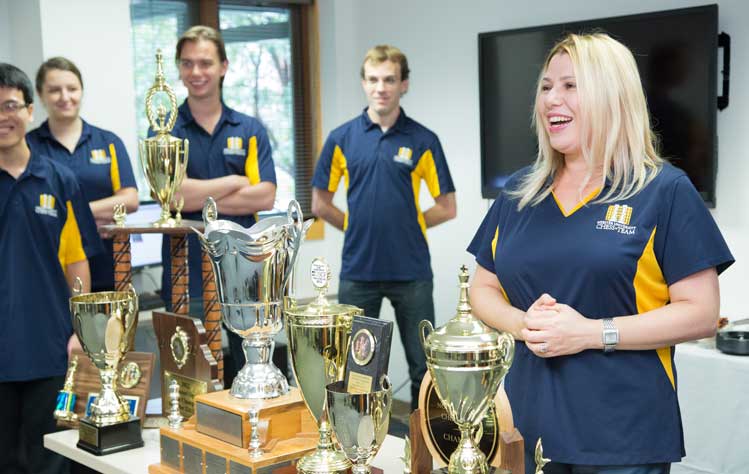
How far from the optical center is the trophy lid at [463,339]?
141 cm

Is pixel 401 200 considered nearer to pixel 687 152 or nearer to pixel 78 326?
pixel 687 152

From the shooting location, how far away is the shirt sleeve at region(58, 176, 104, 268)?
110 inches

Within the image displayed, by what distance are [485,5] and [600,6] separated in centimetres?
75

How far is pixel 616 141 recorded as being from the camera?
1783 mm

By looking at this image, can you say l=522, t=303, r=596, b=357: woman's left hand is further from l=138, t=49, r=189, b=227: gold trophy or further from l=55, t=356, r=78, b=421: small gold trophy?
l=55, t=356, r=78, b=421: small gold trophy

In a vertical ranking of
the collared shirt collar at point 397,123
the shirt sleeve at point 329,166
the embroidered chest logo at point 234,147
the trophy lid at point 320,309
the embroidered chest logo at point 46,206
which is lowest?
the trophy lid at point 320,309

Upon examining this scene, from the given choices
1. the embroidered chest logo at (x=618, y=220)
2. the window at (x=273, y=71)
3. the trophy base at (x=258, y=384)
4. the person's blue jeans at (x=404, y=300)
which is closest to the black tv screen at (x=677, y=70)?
the person's blue jeans at (x=404, y=300)

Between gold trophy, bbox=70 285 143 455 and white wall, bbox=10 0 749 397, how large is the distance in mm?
2502

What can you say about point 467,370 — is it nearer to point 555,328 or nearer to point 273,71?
point 555,328

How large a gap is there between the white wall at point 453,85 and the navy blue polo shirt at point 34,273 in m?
2.67

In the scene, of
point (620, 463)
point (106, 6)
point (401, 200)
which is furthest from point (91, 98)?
point (620, 463)

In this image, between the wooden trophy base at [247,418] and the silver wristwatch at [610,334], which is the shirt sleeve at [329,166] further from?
the silver wristwatch at [610,334]

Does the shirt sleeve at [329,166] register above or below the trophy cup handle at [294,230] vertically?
above

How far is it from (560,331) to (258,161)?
2031mm
